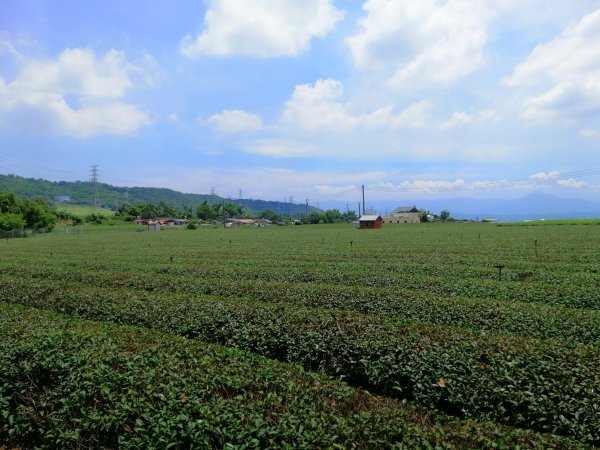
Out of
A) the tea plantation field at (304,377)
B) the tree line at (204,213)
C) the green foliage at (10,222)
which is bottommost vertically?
the tea plantation field at (304,377)

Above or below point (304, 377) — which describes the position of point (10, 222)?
above

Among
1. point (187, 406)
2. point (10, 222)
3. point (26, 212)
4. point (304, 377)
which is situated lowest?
point (304, 377)

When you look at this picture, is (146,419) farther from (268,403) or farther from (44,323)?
(44,323)

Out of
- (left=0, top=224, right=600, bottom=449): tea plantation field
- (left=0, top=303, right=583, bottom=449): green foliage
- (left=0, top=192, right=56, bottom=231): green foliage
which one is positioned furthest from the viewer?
(left=0, top=192, right=56, bottom=231): green foliage

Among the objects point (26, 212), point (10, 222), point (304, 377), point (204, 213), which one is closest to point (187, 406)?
point (304, 377)

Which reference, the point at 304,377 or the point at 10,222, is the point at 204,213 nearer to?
the point at 10,222

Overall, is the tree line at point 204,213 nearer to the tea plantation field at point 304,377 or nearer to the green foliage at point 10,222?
the green foliage at point 10,222

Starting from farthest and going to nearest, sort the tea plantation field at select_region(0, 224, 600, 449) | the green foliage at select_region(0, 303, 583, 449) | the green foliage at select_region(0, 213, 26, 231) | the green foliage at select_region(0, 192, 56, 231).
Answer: the green foliage at select_region(0, 192, 56, 231), the green foliage at select_region(0, 213, 26, 231), the tea plantation field at select_region(0, 224, 600, 449), the green foliage at select_region(0, 303, 583, 449)

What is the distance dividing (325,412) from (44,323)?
7.19 m

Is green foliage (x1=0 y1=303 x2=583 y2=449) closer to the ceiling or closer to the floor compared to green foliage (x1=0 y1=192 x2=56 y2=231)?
closer to the floor

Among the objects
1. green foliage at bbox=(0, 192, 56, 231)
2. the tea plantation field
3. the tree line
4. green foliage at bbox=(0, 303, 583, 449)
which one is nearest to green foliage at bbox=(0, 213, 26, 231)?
green foliage at bbox=(0, 192, 56, 231)

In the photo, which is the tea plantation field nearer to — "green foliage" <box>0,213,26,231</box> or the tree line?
"green foliage" <box>0,213,26,231</box>

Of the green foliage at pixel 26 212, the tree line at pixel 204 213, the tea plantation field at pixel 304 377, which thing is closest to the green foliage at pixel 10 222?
the green foliage at pixel 26 212

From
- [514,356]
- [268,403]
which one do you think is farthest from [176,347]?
[514,356]
